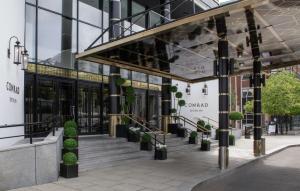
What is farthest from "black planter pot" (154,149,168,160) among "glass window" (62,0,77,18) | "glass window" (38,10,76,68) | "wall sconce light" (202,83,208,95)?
"wall sconce light" (202,83,208,95)

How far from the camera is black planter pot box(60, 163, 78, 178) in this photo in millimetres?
11359

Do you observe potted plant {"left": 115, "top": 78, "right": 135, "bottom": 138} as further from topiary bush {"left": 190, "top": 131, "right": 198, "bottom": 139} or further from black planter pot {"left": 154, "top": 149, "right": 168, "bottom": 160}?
topiary bush {"left": 190, "top": 131, "right": 198, "bottom": 139}

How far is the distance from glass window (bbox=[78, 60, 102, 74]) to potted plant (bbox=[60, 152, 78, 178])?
822 centimetres

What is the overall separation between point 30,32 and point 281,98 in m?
28.6

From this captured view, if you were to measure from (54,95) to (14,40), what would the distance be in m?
4.84

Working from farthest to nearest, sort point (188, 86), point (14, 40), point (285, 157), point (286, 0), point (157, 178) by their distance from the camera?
point (188, 86) < point (285, 157) < point (14, 40) < point (157, 178) < point (286, 0)

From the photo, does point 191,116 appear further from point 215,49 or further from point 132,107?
point 215,49

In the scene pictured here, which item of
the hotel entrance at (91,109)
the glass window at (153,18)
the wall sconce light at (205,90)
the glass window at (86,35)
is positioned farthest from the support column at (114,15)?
the wall sconce light at (205,90)

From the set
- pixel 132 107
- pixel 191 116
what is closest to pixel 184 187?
pixel 132 107

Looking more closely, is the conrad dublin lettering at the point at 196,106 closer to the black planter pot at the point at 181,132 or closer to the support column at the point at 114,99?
the black planter pot at the point at 181,132

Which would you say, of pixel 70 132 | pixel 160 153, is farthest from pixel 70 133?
pixel 160 153

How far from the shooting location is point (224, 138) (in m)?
13.6

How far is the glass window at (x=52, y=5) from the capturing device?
56.5 ft

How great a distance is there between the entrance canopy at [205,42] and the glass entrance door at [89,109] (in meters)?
2.81
